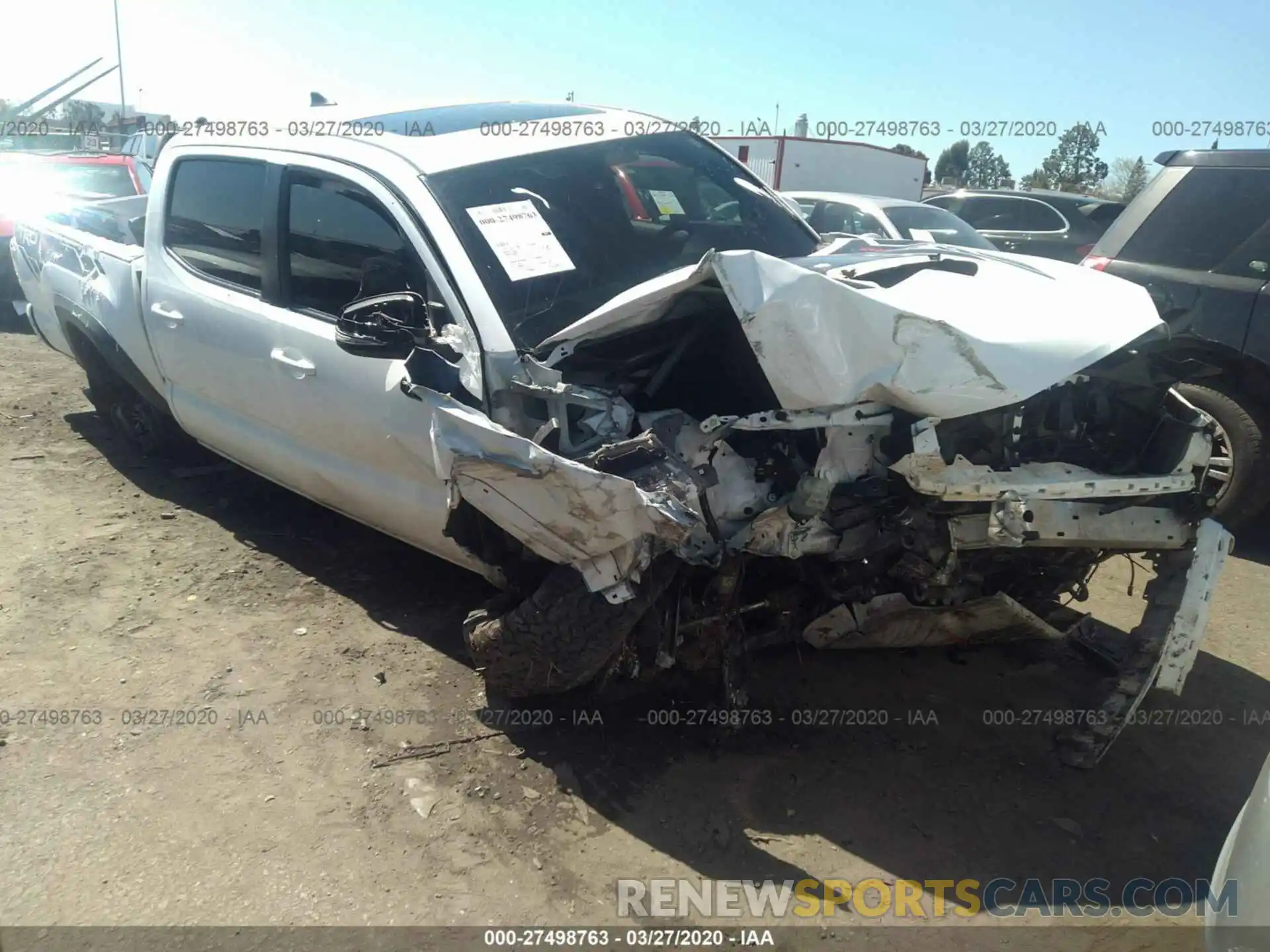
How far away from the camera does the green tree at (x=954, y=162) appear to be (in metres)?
45.7

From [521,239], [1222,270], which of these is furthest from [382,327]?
[1222,270]

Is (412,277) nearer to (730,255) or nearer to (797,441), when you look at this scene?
(730,255)

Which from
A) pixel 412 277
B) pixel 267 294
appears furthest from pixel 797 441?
pixel 267 294

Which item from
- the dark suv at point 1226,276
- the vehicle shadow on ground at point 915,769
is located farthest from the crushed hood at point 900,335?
the dark suv at point 1226,276

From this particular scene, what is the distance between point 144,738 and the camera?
3.14 meters

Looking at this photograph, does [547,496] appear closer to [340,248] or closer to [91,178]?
[340,248]

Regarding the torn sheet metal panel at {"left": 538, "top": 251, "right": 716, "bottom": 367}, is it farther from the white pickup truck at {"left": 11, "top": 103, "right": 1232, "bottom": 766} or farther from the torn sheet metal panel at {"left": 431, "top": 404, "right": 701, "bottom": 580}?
the torn sheet metal panel at {"left": 431, "top": 404, "right": 701, "bottom": 580}

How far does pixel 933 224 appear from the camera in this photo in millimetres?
8312

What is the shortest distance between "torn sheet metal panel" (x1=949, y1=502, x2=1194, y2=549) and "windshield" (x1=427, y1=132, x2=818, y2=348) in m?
1.49

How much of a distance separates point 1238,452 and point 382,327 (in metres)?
4.13

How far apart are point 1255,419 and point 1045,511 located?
2688 millimetres

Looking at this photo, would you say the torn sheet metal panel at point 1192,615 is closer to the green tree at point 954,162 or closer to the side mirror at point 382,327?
the side mirror at point 382,327

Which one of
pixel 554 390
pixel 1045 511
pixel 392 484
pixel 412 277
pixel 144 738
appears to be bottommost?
pixel 144 738

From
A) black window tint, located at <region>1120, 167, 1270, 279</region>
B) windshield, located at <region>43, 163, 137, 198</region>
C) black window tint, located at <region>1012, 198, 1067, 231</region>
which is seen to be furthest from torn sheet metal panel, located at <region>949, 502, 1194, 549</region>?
windshield, located at <region>43, 163, 137, 198</region>
